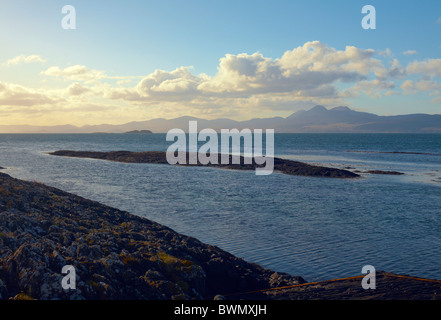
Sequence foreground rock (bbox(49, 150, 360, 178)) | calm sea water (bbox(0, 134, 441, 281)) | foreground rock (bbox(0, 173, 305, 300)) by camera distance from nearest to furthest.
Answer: foreground rock (bbox(0, 173, 305, 300)), calm sea water (bbox(0, 134, 441, 281)), foreground rock (bbox(49, 150, 360, 178))

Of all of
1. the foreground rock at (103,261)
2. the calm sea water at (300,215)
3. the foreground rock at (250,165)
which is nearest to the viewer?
the foreground rock at (103,261)

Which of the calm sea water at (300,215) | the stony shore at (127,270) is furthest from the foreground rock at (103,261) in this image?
the calm sea water at (300,215)

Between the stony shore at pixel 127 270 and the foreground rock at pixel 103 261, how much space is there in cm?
3

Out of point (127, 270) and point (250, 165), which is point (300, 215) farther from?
point (250, 165)

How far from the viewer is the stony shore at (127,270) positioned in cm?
1077

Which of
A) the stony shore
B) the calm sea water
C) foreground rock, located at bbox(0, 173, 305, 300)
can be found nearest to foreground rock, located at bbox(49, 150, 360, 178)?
the calm sea water

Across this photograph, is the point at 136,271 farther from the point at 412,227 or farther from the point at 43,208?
the point at 412,227

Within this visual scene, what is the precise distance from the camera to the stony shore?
10.8 metres

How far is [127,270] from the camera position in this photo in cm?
1213

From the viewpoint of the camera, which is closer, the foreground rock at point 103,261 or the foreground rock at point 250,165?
the foreground rock at point 103,261

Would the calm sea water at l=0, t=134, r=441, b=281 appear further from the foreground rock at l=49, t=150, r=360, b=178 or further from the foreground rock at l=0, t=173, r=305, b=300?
the foreground rock at l=49, t=150, r=360, b=178

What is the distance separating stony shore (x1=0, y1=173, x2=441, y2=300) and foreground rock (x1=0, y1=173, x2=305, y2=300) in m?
0.03

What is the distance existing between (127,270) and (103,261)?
841mm

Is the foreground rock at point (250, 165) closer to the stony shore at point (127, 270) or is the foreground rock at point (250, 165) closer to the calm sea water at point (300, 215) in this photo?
the calm sea water at point (300, 215)
